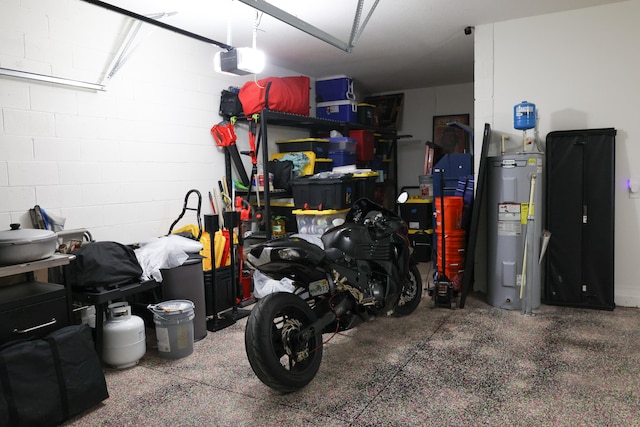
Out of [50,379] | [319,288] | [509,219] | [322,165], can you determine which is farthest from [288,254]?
[322,165]

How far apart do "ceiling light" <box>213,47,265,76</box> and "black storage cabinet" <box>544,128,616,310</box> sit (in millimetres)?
2680

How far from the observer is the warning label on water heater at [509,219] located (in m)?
3.87

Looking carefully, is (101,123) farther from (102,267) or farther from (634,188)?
(634,188)

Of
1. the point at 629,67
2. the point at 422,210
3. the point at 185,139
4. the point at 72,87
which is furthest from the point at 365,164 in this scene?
the point at 72,87

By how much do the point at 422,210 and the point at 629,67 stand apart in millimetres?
2903

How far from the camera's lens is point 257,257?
266cm

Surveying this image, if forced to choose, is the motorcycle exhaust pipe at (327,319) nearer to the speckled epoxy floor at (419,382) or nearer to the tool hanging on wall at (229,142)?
the speckled epoxy floor at (419,382)

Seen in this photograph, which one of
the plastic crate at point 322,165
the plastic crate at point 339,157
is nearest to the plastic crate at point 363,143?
the plastic crate at point 339,157

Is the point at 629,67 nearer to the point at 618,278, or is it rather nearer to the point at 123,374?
the point at 618,278

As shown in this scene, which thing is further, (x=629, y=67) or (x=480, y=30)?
(x=480, y=30)

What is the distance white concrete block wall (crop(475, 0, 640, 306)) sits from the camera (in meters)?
3.85

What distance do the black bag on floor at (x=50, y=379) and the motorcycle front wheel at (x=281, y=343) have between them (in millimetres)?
902

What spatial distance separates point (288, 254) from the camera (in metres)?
2.62

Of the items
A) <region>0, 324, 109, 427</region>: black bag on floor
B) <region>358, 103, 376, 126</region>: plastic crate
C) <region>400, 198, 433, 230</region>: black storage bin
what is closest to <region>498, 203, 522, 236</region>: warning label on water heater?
<region>400, 198, 433, 230</region>: black storage bin
